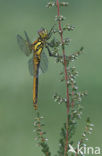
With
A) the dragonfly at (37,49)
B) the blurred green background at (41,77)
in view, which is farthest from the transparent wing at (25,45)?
the blurred green background at (41,77)

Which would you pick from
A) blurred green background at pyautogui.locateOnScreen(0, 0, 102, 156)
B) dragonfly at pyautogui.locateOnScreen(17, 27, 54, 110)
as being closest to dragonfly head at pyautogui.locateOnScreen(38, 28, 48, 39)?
dragonfly at pyautogui.locateOnScreen(17, 27, 54, 110)

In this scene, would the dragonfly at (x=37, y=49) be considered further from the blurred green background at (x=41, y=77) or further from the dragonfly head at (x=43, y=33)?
the blurred green background at (x=41, y=77)

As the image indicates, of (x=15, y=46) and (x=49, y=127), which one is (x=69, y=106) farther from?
(x=15, y=46)

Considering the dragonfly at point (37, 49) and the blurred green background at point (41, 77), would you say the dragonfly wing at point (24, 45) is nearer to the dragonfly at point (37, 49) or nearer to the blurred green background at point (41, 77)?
the dragonfly at point (37, 49)

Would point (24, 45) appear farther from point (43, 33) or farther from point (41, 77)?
point (41, 77)

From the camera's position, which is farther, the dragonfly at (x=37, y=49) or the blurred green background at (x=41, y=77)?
the blurred green background at (x=41, y=77)

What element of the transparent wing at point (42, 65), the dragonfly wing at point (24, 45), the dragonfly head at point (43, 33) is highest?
the dragonfly head at point (43, 33)

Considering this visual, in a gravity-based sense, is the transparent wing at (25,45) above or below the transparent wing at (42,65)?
above

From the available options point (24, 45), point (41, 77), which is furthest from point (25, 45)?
point (41, 77)

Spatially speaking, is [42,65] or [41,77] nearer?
[42,65]
